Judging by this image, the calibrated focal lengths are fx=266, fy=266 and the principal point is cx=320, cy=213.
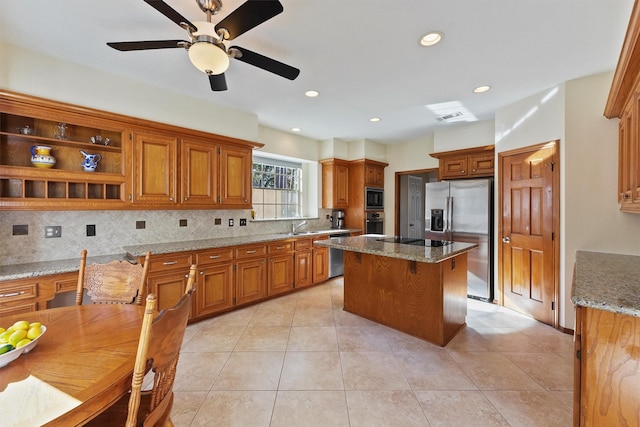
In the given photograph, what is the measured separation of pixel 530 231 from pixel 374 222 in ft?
8.96

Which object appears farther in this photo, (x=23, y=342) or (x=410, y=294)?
(x=410, y=294)

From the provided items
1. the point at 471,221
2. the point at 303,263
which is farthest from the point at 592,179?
the point at 303,263

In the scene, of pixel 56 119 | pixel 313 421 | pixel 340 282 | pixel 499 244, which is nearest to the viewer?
pixel 313 421

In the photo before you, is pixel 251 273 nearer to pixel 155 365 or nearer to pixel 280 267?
pixel 280 267

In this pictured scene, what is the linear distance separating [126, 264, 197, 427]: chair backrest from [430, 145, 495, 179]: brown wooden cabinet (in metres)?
4.35

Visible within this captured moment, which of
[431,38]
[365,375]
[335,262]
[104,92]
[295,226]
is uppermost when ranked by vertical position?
[431,38]

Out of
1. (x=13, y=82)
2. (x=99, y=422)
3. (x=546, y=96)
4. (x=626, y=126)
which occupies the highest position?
(x=546, y=96)

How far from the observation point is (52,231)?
8.37ft

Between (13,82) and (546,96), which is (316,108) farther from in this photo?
(13,82)

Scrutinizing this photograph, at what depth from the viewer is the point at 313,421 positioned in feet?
5.51

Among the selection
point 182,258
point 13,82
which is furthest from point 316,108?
point 13,82

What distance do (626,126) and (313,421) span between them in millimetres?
3295

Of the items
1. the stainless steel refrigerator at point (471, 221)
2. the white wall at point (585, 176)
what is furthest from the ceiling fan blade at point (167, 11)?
the stainless steel refrigerator at point (471, 221)

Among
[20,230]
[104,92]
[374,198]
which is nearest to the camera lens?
[20,230]
